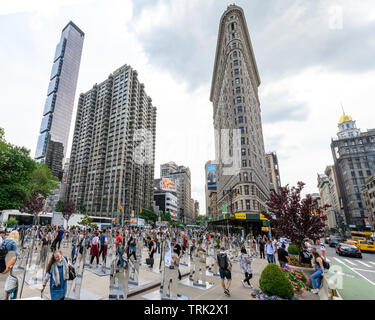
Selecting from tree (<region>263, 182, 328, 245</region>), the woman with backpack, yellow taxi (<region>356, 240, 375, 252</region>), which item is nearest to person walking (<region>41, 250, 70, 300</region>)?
the woman with backpack

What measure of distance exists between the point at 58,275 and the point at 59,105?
7546 inches

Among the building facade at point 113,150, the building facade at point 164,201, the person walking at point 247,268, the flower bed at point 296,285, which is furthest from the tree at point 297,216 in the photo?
the building facade at point 164,201

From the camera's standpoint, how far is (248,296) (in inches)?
287

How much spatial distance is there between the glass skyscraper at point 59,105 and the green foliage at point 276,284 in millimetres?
176737

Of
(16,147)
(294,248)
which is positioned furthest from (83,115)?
(294,248)

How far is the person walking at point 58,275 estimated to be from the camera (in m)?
4.80

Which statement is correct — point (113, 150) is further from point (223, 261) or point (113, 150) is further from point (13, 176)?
point (223, 261)

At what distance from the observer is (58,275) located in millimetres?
4832

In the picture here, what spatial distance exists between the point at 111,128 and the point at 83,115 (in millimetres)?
27776

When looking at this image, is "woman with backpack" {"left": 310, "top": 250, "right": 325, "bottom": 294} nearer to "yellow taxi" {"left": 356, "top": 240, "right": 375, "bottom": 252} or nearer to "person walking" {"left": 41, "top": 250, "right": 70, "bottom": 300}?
"person walking" {"left": 41, "top": 250, "right": 70, "bottom": 300}

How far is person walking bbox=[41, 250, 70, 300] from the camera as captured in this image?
4801 mm

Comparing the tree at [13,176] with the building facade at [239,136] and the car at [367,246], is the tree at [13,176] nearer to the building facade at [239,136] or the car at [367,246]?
the building facade at [239,136]

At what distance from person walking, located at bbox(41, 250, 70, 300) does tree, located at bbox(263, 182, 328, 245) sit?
1115 cm

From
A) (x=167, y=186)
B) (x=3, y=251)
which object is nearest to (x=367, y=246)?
(x=3, y=251)
